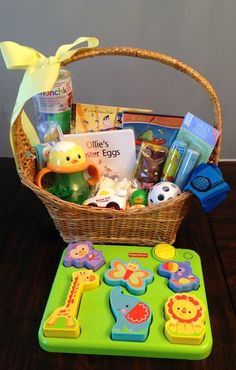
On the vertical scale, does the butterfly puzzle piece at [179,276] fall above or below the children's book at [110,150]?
below

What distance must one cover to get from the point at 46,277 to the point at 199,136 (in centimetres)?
37

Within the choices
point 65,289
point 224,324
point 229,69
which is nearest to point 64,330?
Result: point 65,289

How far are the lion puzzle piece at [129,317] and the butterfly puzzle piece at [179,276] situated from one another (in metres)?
0.06

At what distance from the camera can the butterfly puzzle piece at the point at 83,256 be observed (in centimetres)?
63

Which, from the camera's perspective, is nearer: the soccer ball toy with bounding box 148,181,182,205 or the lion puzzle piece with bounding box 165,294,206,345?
the lion puzzle piece with bounding box 165,294,206,345

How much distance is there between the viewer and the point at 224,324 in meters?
0.56

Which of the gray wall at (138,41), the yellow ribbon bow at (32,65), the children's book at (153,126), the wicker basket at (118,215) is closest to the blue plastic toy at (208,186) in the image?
the wicker basket at (118,215)

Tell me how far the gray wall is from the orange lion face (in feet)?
2.51

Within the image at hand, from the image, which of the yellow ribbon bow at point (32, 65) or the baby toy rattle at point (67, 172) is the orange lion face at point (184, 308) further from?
the yellow ribbon bow at point (32, 65)

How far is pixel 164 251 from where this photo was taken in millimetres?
664

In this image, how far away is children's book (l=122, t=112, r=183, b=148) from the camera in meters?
0.75

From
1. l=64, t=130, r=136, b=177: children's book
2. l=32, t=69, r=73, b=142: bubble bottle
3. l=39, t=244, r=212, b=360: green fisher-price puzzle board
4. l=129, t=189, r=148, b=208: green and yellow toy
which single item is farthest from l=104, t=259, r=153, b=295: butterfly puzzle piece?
l=32, t=69, r=73, b=142: bubble bottle

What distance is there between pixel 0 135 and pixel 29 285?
0.75 meters

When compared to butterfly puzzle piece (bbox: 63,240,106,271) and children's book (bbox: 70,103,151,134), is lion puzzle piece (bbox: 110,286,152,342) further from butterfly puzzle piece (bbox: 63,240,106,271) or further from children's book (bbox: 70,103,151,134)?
children's book (bbox: 70,103,151,134)
